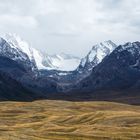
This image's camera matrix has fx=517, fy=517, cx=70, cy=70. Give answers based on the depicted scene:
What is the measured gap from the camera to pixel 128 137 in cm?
15512

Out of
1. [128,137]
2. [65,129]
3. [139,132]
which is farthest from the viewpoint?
[65,129]

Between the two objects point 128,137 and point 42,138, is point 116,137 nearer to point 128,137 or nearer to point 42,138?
point 128,137

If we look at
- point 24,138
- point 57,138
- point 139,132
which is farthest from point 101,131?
point 24,138

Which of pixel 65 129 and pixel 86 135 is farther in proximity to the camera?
pixel 65 129

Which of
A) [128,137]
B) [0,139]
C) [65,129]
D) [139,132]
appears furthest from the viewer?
[65,129]

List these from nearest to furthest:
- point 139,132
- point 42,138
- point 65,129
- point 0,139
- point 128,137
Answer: point 0,139 → point 42,138 → point 128,137 → point 139,132 → point 65,129

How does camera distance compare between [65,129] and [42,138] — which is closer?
[42,138]

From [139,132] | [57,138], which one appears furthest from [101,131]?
[57,138]

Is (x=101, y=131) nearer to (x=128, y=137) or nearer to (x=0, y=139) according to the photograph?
(x=128, y=137)

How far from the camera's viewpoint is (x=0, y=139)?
12962 centimetres

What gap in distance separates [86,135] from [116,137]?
946 centimetres

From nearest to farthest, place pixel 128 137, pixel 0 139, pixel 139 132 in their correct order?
pixel 0 139 → pixel 128 137 → pixel 139 132

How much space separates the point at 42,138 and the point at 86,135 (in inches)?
634

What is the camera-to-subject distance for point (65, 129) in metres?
186
